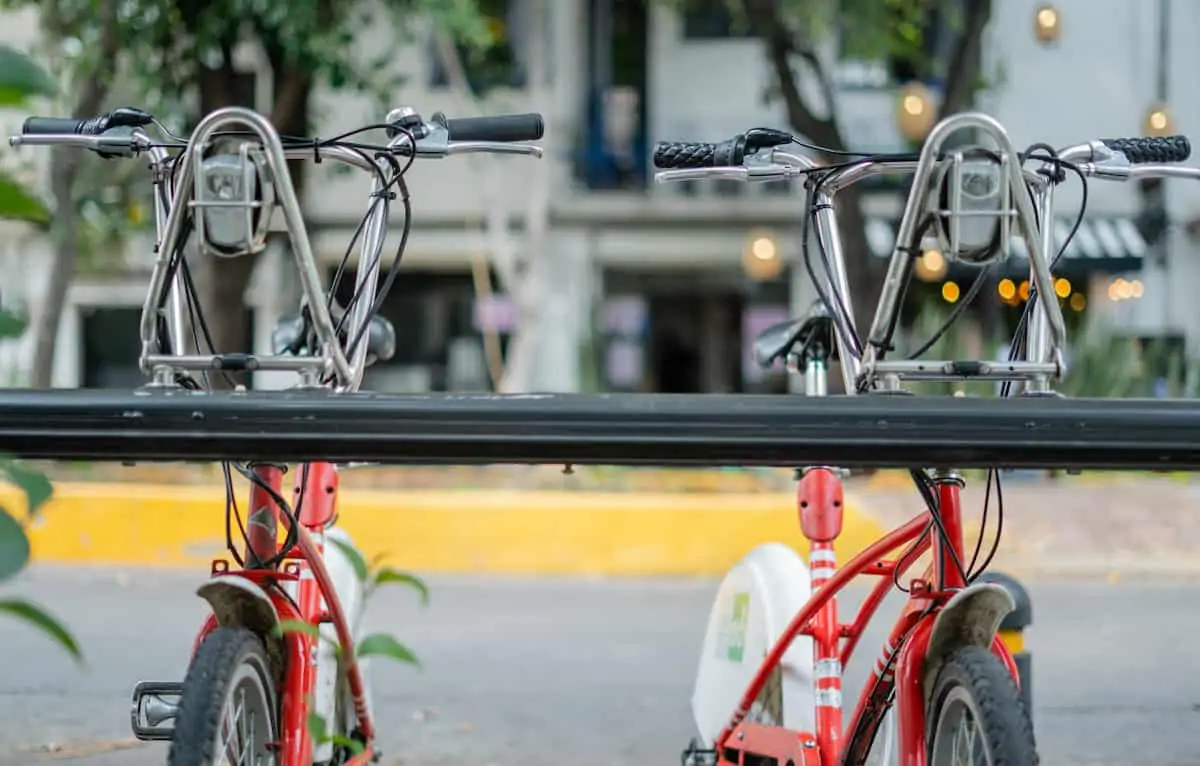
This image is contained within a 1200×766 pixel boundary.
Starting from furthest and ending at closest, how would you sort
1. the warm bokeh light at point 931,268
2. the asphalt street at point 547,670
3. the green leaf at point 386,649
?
1. the warm bokeh light at point 931,268
2. the asphalt street at point 547,670
3. the green leaf at point 386,649

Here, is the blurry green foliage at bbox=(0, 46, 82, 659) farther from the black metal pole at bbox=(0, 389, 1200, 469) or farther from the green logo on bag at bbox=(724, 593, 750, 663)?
the green logo on bag at bbox=(724, 593, 750, 663)

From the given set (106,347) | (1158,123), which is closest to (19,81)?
(1158,123)

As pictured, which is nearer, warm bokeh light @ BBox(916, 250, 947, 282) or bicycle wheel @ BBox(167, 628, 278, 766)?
bicycle wheel @ BBox(167, 628, 278, 766)

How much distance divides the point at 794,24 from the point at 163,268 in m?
9.86

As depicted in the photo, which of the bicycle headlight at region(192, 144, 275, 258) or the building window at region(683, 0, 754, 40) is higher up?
the building window at region(683, 0, 754, 40)

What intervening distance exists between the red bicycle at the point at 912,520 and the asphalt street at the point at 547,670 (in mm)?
1351

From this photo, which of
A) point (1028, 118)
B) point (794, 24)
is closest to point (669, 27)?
point (1028, 118)

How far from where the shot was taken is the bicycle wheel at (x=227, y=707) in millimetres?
2166

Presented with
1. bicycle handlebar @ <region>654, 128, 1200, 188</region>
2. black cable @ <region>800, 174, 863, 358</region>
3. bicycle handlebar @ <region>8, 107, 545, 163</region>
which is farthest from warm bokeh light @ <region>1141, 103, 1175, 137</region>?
bicycle handlebar @ <region>8, 107, 545, 163</region>

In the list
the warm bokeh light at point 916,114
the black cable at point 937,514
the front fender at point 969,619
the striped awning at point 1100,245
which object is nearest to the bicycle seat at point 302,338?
the black cable at point 937,514

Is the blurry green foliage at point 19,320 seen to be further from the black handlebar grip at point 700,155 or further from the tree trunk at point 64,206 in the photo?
the tree trunk at point 64,206

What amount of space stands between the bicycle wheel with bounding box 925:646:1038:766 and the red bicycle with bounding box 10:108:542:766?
0.99 meters

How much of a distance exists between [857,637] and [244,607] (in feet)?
4.01

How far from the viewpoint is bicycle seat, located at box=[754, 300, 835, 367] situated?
3.17 metres
